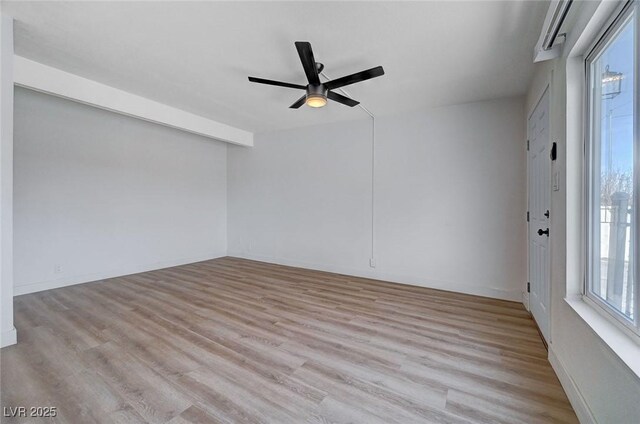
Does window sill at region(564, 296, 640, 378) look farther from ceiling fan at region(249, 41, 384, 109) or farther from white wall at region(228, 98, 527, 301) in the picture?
ceiling fan at region(249, 41, 384, 109)

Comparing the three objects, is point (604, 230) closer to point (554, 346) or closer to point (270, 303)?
point (554, 346)

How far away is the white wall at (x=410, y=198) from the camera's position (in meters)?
3.49

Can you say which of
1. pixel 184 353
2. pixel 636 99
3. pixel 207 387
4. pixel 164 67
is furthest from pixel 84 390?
pixel 636 99

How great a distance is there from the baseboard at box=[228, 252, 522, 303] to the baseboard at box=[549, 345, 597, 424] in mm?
1579

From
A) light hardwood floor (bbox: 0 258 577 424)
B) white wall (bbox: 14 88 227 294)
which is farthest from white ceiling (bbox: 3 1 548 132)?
light hardwood floor (bbox: 0 258 577 424)

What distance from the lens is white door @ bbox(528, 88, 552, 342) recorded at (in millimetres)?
2336

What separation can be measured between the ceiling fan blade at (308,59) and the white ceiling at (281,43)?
25 centimetres

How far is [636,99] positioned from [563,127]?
661 millimetres

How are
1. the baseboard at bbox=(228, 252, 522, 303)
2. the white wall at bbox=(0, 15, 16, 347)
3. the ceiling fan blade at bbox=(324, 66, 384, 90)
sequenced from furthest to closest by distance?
the baseboard at bbox=(228, 252, 522, 303) → the ceiling fan blade at bbox=(324, 66, 384, 90) → the white wall at bbox=(0, 15, 16, 347)

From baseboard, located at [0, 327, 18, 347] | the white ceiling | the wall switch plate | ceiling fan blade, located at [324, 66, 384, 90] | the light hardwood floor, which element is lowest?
the light hardwood floor

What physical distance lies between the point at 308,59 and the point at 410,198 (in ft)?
8.72

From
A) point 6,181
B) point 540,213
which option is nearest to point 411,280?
point 540,213

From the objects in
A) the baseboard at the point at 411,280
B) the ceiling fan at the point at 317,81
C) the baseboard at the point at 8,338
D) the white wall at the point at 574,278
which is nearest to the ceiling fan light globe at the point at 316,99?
the ceiling fan at the point at 317,81

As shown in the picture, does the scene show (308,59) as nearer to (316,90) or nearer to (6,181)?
(316,90)
